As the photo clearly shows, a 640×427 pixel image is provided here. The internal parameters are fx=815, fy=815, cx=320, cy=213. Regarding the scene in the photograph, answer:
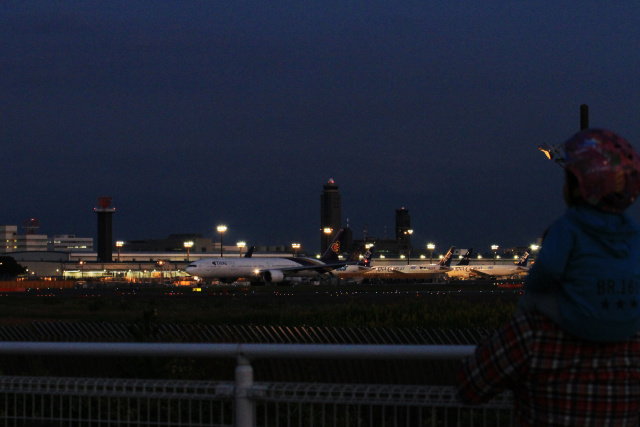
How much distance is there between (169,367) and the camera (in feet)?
39.5

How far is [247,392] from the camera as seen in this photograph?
520cm

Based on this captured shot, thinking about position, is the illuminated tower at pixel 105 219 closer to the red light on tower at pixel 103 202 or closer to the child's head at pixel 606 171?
the red light on tower at pixel 103 202

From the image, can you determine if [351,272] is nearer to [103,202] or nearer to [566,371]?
[103,202]

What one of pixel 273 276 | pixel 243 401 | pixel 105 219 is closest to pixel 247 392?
pixel 243 401

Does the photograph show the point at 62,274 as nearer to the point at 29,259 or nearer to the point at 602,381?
the point at 29,259

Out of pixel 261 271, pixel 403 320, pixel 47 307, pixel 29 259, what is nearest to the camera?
pixel 403 320

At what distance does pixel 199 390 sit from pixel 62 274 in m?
146

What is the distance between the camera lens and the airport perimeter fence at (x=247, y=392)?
198 inches

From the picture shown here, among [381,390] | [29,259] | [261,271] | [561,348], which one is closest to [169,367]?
[381,390]

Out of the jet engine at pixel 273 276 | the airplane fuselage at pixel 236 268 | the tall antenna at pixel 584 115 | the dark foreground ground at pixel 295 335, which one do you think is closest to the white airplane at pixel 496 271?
the airplane fuselage at pixel 236 268

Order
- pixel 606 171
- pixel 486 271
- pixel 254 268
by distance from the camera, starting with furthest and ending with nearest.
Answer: pixel 486 271
pixel 254 268
pixel 606 171

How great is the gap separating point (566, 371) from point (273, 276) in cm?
7911

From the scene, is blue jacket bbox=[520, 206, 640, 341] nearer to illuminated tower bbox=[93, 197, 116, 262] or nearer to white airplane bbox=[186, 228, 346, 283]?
white airplane bbox=[186, 228, 346, 283]

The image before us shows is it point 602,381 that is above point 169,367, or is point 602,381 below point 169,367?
above
